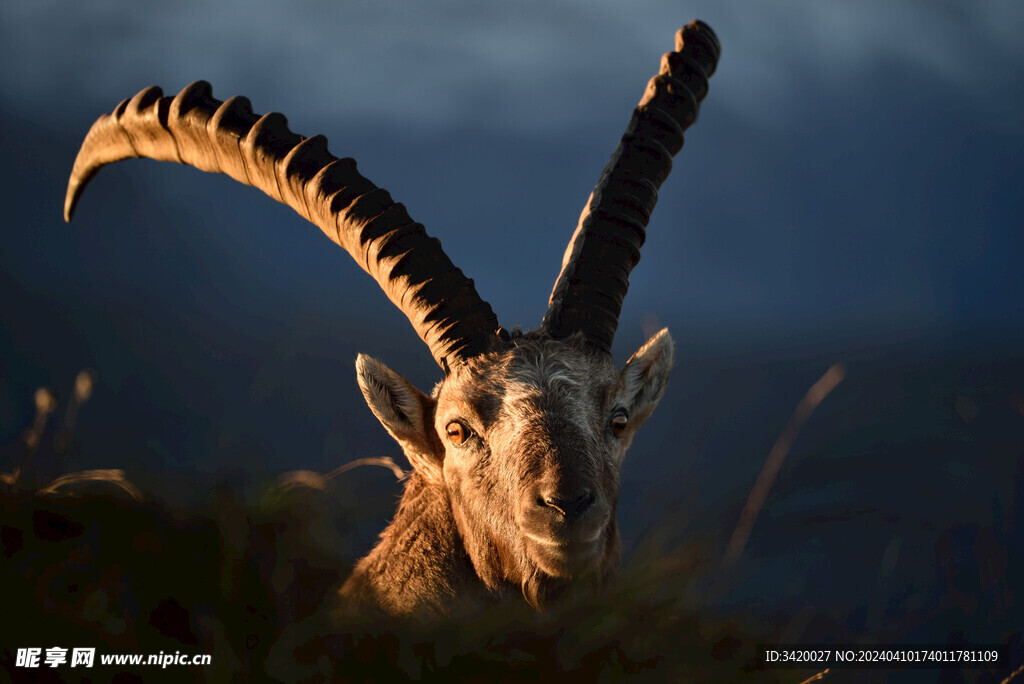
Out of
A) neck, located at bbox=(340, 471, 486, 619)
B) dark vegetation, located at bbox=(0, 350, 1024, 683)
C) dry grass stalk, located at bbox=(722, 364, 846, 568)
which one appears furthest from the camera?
neck, located at bbox=(340, 471, 486, 619)

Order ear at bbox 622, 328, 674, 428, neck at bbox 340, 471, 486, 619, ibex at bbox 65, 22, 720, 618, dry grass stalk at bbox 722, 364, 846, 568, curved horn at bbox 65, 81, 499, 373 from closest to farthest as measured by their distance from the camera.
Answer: dry grass stalk at bbox 722, 364, 846, 568 → ibex at bbox 65, 22, 720, 618 → neck at bbox 340, 471, 486, 619 → curved horn at bbox 65, 81, 499, 373 → ear at bbox 622, 328, 674, 428

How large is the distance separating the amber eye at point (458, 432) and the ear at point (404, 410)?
396mm

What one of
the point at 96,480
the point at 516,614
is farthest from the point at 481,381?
the point at 96,480

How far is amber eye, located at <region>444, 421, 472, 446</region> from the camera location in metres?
5.19

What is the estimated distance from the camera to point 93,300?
167 feet

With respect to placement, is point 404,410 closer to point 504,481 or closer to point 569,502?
point 504,481

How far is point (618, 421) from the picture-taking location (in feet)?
17.7

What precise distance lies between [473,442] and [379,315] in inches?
1825

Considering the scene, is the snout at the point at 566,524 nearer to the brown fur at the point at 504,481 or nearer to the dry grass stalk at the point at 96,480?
the brown fur at the point at 504,481

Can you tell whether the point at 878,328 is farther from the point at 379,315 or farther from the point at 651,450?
the point at 379,315

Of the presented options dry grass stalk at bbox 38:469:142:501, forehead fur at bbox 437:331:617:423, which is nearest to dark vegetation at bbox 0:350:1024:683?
dry grass stalk at bbox 38:469:142:501

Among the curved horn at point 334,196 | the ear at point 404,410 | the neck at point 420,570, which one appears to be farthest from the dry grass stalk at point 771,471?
the ear at point 404,410

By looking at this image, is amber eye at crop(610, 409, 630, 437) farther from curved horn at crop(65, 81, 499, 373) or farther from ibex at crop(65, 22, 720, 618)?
curved horn at crop(65, 81, 499, 373)

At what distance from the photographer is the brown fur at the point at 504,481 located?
4359 mm
